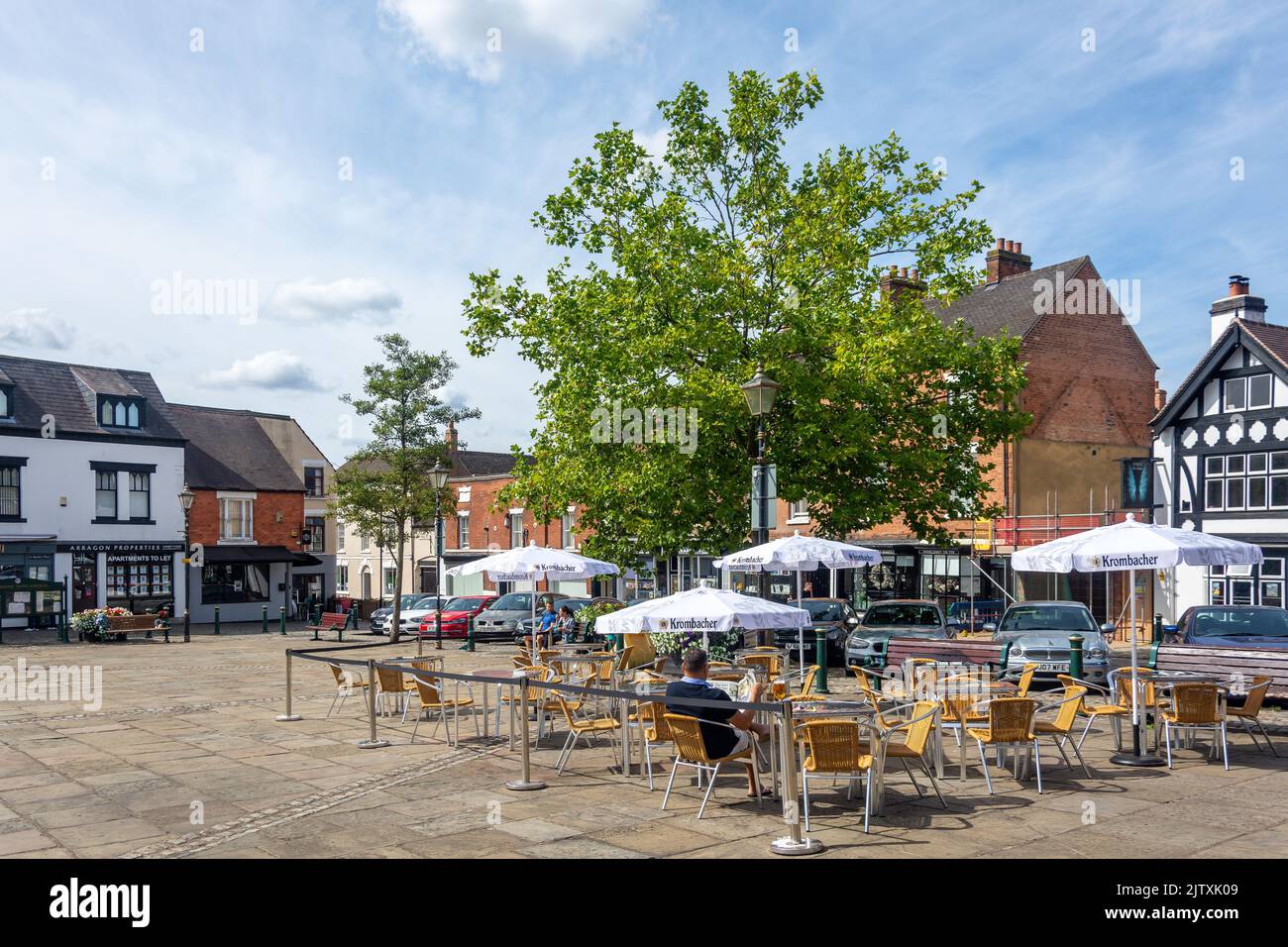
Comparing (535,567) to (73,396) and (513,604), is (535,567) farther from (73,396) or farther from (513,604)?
(73,396)

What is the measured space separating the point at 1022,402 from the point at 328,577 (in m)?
34.0

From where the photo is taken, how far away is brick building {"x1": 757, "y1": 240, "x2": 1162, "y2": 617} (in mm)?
36969

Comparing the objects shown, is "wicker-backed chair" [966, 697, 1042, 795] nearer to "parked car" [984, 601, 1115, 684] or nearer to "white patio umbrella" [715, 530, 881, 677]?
"white patio umbrella" [715, 530, 881, 677]

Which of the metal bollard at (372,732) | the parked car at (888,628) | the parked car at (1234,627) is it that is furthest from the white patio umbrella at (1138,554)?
the metal bollard at (372,732)

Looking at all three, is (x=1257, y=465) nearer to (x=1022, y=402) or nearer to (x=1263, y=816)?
(x=1022, y=402)

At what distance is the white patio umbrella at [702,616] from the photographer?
11359 mm

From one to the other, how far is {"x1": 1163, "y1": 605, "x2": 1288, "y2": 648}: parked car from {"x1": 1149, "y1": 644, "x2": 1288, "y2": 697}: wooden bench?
217cm

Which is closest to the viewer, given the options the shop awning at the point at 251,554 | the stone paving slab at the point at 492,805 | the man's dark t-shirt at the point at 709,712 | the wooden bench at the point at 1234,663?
the stone paving slab at the point at 492,805

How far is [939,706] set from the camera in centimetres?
914

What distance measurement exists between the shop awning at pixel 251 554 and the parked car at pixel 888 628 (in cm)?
3318

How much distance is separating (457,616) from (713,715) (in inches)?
983

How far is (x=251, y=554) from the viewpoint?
4747 cm

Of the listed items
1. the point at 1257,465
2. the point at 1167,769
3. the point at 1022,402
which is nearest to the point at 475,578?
the point at 1022,402

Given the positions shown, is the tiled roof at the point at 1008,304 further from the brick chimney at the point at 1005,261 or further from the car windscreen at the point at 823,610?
the car windscreen at the point at 823,610
